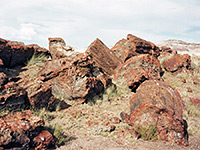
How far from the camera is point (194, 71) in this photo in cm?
1242

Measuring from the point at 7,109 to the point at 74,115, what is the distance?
1.88 meters

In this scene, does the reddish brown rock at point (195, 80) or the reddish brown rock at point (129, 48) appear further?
the reddish brown rock at point (129, 48)

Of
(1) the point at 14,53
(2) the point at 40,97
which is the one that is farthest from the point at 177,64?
(1) the point at 14,53

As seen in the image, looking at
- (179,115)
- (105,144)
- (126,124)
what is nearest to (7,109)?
(105,144)

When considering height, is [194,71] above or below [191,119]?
above

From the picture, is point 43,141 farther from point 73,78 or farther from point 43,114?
point 73,78

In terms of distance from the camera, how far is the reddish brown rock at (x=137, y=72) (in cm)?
864

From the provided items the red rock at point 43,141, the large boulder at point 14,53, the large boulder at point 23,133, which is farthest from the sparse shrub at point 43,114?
the large boulder at point 14,53

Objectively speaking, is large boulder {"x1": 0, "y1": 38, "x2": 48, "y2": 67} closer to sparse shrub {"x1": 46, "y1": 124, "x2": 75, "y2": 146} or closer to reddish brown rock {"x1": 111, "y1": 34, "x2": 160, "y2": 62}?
sparse shrub {"x1": 46, "y1": 124, "x2": 75, "y2": 146}

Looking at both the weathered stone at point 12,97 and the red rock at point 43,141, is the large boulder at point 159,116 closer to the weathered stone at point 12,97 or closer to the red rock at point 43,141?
the red rock at point 43,141

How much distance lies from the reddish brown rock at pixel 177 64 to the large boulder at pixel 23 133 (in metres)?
10.0

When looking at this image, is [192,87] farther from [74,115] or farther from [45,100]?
[45,100]

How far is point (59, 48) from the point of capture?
9.90 meters

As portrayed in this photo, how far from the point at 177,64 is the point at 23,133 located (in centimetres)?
1074
